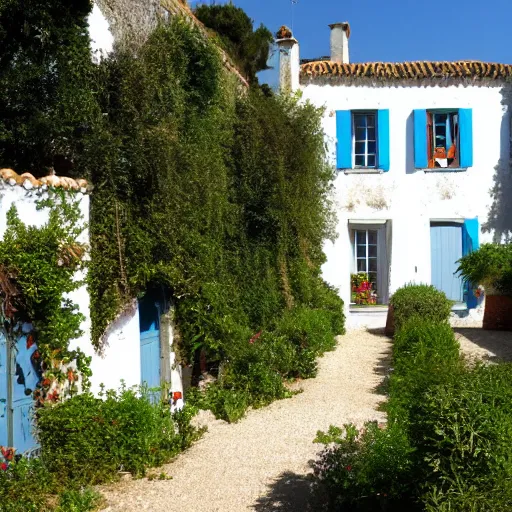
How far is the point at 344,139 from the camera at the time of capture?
15.3 m

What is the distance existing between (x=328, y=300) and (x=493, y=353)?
13.6ft

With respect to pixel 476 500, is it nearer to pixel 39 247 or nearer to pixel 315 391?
pixel 39 247

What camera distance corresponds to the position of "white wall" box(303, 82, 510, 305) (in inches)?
603

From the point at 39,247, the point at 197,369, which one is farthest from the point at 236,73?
the point at 39,247

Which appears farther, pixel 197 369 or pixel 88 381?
pixel 197 369

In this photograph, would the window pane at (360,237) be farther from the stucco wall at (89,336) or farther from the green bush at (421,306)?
the stucco wall at (89,336)

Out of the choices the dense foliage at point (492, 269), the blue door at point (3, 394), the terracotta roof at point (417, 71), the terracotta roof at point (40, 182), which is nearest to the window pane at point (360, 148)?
the terracotta roof at point (417, 71)

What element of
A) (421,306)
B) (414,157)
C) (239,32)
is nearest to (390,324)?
(421,306)

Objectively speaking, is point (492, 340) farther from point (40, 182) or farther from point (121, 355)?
point (40, 182)

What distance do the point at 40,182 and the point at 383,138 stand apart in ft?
34.5

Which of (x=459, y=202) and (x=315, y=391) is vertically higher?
(x=459, y=202)

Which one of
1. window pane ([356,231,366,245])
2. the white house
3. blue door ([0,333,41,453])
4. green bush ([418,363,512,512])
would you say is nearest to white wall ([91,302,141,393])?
blue door ([0,333,41,453])

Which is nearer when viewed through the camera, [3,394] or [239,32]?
[3,394]

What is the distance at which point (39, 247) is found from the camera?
19.3 ft
